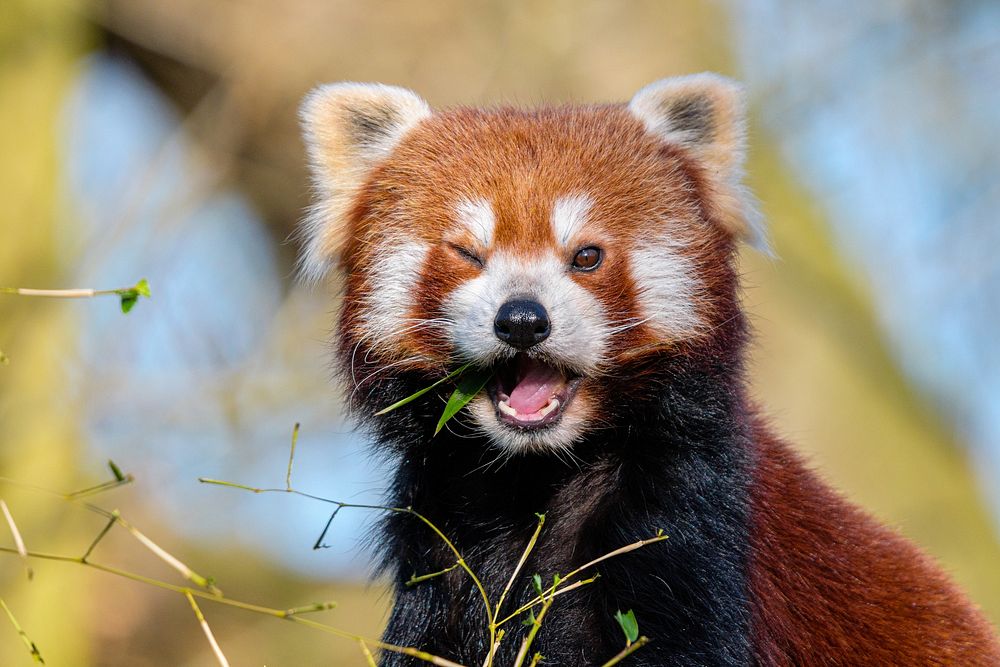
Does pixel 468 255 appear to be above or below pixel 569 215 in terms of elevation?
below

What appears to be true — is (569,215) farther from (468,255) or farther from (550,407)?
(550,407)

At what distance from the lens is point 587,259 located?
11.5ft

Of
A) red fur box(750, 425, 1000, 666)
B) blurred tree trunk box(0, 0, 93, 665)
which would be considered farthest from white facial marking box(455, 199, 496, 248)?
blurred tree trunk box(0, 0, 93, 665)

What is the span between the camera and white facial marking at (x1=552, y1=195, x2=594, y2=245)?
11.4ft

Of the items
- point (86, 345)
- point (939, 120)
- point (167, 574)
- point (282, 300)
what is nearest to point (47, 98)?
point (86, 345)

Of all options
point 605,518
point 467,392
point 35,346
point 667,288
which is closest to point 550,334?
point 467,392

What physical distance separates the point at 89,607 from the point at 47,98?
3.68 m

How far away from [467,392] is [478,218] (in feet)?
1.81

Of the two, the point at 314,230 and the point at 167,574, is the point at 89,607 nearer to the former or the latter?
the point at 167,574

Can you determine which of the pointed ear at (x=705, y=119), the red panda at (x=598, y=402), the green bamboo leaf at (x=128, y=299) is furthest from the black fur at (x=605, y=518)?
the green bamboo leaf at (x=128, y=299)

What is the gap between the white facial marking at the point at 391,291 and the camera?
363 cm

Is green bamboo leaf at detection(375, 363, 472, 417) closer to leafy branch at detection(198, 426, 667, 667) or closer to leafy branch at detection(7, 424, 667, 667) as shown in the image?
leafy branch at detection(198, 426, 667, 667)

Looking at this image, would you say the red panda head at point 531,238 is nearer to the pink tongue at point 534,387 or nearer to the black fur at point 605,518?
the pink tongue at point 534,387

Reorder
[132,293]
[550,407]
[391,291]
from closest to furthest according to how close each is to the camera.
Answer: [132,293] < [550,407] < [391,291]
